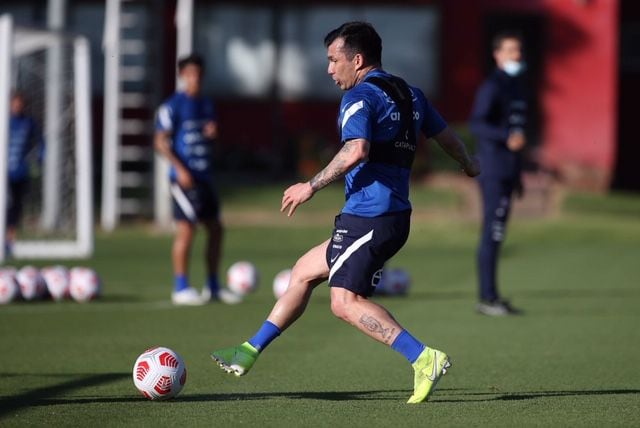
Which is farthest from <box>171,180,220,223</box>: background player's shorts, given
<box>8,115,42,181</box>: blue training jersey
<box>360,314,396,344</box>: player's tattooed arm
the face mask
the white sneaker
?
<box>8,115,42,181</box>: blue training jersey

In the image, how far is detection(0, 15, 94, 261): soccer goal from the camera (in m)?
18.0

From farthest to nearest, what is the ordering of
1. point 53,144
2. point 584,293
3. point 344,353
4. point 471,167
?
point 53,144 < point 584,293 < point 344,353 < point 471,167

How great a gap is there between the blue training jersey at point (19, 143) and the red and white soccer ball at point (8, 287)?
6.72 meters

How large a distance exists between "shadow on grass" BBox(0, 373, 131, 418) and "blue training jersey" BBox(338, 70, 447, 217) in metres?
2.13

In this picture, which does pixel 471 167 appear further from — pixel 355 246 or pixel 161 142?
pixel 161 142

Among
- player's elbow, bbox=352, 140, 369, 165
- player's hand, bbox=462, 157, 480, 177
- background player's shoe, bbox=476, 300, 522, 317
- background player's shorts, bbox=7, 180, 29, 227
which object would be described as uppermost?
player's elbow, bbox=352, 140, 369, 165

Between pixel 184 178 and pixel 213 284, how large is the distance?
1314 mm

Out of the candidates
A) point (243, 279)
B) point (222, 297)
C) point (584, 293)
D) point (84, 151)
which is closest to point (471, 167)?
point (222, 297)

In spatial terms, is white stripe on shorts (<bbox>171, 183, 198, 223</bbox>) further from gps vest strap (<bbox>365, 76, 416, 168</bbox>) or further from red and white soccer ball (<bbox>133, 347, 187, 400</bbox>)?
gps vest strap (<bbox>365, 76, 416, 168</bbox>)

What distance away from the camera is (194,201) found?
13375 millimetres

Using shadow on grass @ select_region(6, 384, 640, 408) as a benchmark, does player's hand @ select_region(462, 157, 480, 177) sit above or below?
above

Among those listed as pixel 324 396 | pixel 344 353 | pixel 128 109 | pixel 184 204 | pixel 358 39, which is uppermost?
pixel 358 39

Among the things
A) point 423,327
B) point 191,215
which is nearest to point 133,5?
point 191,215

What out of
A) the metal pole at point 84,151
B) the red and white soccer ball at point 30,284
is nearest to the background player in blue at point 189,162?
the red and white soccer ball at point 30,284
